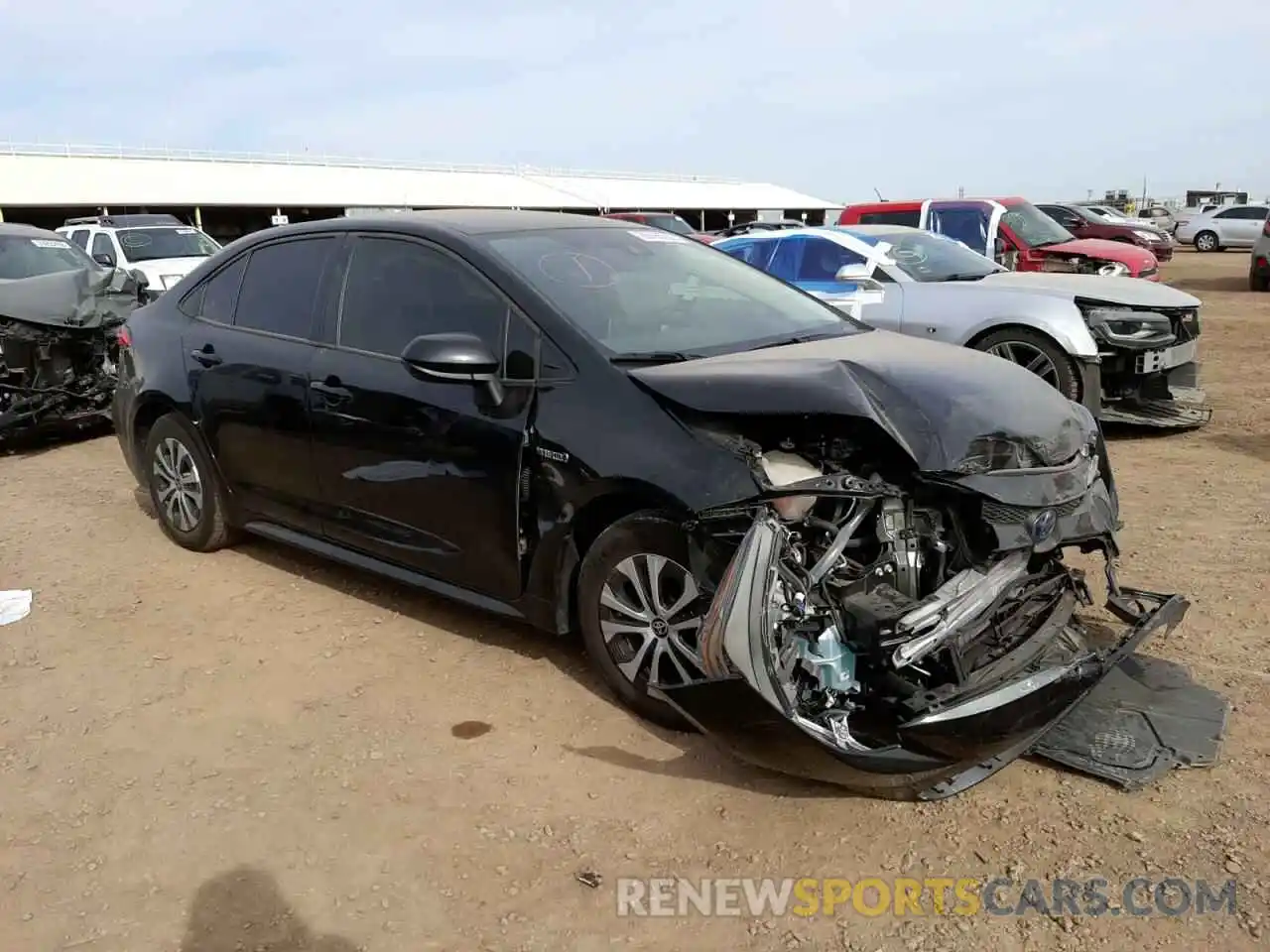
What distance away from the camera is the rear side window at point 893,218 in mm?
11961

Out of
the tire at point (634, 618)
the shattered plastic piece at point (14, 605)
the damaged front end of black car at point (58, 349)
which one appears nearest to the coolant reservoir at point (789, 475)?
the tire at point (634, 618)

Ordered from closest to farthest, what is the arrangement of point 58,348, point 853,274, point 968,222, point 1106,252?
point 853,274, point 58,348, point 968,222, point 1106,252

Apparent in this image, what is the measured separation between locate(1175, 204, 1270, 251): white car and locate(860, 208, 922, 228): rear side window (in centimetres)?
2554

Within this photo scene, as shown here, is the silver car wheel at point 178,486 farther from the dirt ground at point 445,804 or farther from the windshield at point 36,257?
the windshield at point 36,257

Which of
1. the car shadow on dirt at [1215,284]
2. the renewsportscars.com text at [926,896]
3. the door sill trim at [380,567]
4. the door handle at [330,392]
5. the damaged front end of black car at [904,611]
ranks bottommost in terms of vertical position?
the car shadow on dirt at [1215,284]

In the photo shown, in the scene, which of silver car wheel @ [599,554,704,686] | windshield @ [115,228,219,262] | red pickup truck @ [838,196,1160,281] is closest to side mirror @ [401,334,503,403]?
silver car wheel @ [599,554,704,686]

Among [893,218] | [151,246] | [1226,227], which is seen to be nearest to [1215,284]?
[893,218]

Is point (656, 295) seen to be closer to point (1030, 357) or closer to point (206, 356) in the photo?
point (206, 356)

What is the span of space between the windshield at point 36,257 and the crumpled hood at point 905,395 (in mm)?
7911

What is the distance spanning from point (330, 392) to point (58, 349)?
5163 millimetres

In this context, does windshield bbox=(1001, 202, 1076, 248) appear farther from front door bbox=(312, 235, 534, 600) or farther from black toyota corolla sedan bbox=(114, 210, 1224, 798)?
front door bbox=(312, 235, 534, 600)

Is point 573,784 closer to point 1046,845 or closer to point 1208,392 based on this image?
point 1046,845

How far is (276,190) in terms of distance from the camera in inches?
1604

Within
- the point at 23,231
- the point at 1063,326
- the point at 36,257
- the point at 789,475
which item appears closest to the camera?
the point at 789,475
